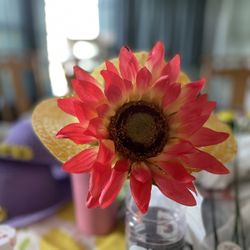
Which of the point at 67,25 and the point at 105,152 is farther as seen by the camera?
the point at 67,25

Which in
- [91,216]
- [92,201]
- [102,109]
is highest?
→ [102,109]

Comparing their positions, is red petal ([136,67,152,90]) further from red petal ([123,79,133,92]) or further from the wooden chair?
the wooden chair

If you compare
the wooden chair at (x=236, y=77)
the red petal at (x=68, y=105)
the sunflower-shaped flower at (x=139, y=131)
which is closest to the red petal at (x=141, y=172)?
the sunflower-shaped flower at (x=139, y=131)

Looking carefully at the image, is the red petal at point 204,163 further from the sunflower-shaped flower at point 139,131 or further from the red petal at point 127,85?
the red petal at point 127,85

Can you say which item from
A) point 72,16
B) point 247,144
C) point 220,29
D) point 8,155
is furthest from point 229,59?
point 8,155

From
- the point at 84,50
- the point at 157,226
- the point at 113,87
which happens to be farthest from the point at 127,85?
the point at 84,50

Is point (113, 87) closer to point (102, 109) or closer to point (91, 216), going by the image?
point (102, 109)

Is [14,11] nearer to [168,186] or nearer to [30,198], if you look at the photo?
[30,198]
